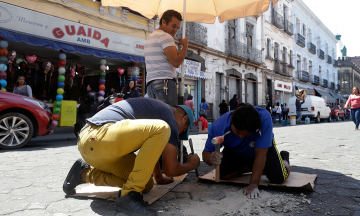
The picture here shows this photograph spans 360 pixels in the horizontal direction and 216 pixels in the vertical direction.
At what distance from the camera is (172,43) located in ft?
10.4

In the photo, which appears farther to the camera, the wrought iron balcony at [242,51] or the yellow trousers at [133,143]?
the wrought iron balcony at [242,51]

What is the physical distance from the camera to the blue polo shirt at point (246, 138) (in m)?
2.41

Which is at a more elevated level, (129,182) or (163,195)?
(129,182)

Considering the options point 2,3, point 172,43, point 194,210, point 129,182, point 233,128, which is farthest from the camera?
point 2,3

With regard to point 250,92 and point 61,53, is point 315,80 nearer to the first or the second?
point 250,92

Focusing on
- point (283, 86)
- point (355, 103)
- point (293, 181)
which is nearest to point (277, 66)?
point (283, 86)

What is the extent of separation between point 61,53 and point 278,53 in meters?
20.4

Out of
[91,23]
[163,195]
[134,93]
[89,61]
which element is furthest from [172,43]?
[89,61]

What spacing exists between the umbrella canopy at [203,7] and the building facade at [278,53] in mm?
18568

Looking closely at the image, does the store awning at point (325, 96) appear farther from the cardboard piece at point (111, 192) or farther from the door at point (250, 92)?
the cardboard piece at point (111, 192)

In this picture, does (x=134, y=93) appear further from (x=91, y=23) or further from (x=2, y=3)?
(x=2, y=3)

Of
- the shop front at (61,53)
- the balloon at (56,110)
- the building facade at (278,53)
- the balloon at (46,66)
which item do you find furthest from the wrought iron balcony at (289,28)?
the balloon at (56,110)

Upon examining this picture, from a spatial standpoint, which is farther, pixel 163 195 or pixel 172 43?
pixel 172 43

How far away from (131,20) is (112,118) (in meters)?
10.2
